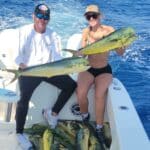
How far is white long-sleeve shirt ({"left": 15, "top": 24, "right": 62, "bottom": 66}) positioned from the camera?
15.4ft

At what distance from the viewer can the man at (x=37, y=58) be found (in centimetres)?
459

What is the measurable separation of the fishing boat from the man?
0.14 metres

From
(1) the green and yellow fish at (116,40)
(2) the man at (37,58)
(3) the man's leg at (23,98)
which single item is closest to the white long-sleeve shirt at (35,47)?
(2) the man at (37,58)

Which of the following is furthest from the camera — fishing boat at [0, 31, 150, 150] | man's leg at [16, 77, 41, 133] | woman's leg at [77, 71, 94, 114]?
woman's leg at [77, 71, 94, 114]

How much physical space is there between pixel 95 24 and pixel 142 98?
3338 mm

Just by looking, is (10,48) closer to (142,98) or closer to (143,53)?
(142,98)

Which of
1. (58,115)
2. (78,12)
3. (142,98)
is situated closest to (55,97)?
(58,115)

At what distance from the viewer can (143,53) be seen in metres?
9.98

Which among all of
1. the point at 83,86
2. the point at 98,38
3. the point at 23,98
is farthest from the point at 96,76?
the point at 23,98

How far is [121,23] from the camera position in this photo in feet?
39.2

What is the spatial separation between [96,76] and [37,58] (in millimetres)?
649

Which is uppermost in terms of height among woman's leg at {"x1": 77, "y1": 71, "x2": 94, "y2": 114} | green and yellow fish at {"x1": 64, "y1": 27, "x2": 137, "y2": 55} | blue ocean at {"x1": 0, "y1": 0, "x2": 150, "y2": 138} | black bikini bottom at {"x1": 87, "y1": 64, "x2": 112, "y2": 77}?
green and yellow fish at {"x1": 64, "y1": 27, "x2": 137, "y2": 55}

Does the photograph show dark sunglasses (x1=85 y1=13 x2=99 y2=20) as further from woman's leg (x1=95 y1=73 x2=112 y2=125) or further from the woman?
woman's leg (x1=95 y1=73 x2=112 y2=125)

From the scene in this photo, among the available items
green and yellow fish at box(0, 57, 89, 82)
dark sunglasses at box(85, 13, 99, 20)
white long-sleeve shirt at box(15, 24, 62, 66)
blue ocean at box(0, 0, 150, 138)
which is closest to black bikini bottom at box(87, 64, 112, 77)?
white long-sleeve shirt at box(15, 24, 62, 66)
